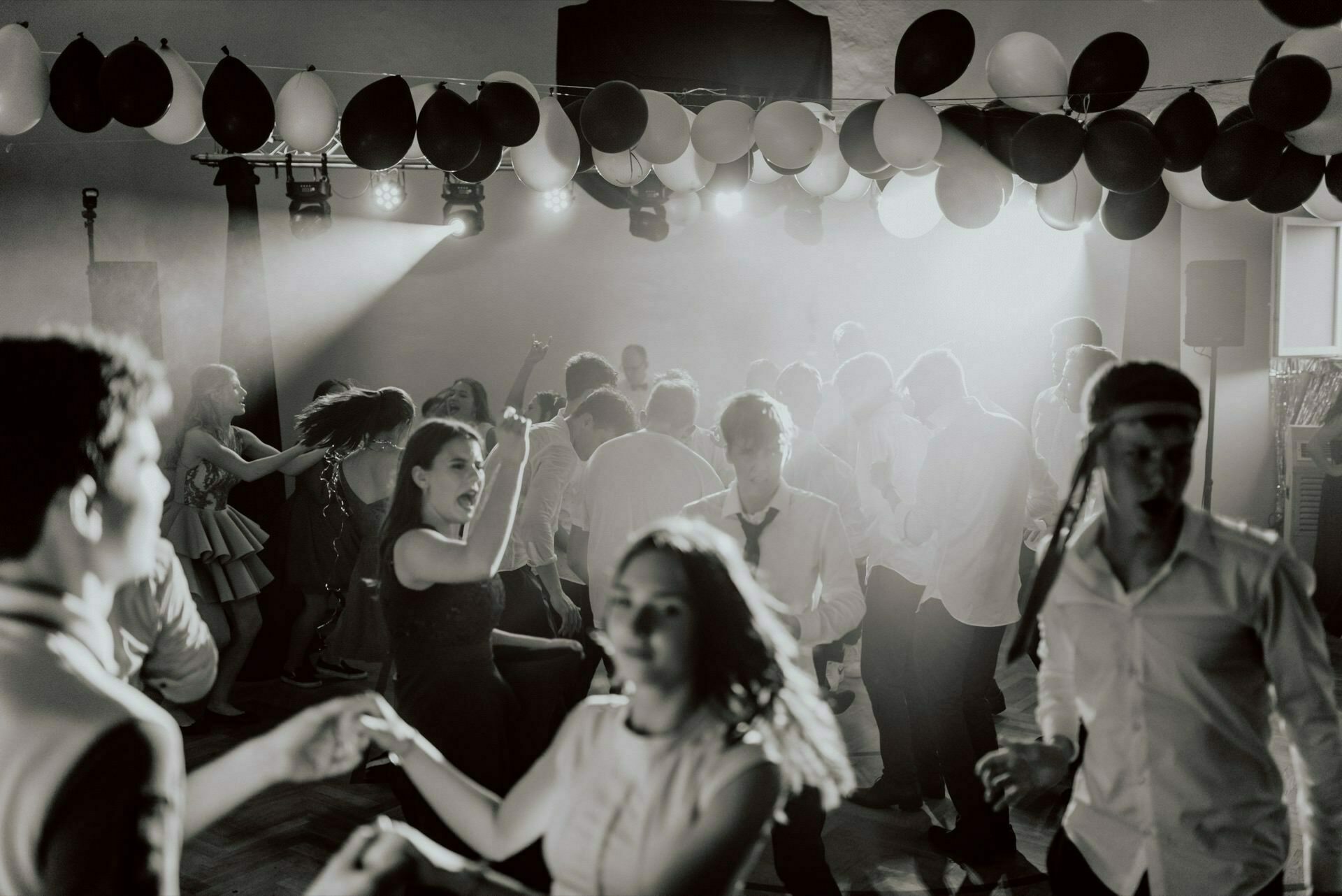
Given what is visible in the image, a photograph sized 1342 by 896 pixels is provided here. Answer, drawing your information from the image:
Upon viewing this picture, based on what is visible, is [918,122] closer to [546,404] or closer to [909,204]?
[909,204]

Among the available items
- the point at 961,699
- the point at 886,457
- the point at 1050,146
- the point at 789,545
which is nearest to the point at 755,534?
the point at 789,545

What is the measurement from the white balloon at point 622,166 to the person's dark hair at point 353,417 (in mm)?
1465

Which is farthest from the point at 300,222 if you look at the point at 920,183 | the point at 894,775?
the point at 894,775

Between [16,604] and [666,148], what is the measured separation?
12.2ft

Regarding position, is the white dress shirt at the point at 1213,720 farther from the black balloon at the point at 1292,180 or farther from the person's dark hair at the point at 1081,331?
the black balloon at the point at 1292,180

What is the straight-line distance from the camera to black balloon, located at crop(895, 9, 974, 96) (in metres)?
3.95

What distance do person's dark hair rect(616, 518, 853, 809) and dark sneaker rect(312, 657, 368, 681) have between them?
431cm

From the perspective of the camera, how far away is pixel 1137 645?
1573 mm

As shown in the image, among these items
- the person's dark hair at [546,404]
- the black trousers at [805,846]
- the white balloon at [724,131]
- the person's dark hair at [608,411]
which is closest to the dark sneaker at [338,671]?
the person's dark hair at [546,404]

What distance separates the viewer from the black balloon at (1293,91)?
11.3ft

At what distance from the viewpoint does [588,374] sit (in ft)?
13.9

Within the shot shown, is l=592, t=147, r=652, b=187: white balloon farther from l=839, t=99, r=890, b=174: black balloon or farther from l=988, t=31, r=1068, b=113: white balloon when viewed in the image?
l=988, t=31, r=1068, b=113: white balloon

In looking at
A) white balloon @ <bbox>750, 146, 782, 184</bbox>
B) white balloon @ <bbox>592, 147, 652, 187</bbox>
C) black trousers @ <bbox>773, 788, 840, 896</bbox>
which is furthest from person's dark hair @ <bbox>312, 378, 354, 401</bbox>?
black trousers @ <bbox>773, 788, 840, 896</bbox>

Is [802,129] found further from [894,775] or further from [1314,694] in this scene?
[1314,694]
